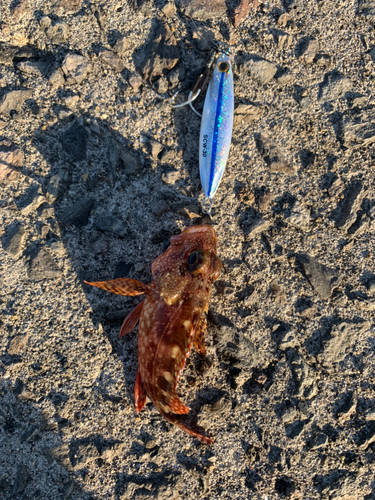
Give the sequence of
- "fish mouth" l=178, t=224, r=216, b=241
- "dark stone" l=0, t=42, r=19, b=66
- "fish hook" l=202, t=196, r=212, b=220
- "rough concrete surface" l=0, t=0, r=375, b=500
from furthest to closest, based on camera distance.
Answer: "fish hook" l=202, t=196, r=212, b=220, "dark stone" l=0, t=42, r=19, b=66, "rough concrete surface" l=0, t=0, r=375, b=500, "fish mouth" l=178, t=224, r=216, b=241

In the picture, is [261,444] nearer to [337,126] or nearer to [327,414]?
[327,414]

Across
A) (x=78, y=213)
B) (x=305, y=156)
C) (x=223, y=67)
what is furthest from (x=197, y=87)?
(x=78, y=213)

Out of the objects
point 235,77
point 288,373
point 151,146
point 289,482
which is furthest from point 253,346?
point 235,77

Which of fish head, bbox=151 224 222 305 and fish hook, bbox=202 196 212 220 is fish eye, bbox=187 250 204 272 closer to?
fish head, bbox=151 224 222 305

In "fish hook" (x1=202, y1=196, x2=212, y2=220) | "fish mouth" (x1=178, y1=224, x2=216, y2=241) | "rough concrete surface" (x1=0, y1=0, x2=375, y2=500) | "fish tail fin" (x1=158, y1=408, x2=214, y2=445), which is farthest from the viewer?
"fish hook" (x1=202, y1=196, x2=212, y2=220)

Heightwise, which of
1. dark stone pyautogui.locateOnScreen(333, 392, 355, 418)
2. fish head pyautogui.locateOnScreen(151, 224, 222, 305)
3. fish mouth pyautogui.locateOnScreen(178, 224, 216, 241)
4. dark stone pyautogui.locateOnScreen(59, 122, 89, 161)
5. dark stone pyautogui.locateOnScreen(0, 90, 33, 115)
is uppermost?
dark stone pyautogui.locateOnScreen(0, 90, 33, 115)

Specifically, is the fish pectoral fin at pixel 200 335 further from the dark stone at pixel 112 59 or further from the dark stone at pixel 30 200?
the dark stone at pixel 112 59

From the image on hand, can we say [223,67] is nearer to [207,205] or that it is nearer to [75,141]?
[207,205]

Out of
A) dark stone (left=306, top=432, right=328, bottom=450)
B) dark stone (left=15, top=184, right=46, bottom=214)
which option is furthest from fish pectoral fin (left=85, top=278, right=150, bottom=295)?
dark stone (left=306, top=432, right=328, bottom=450)
